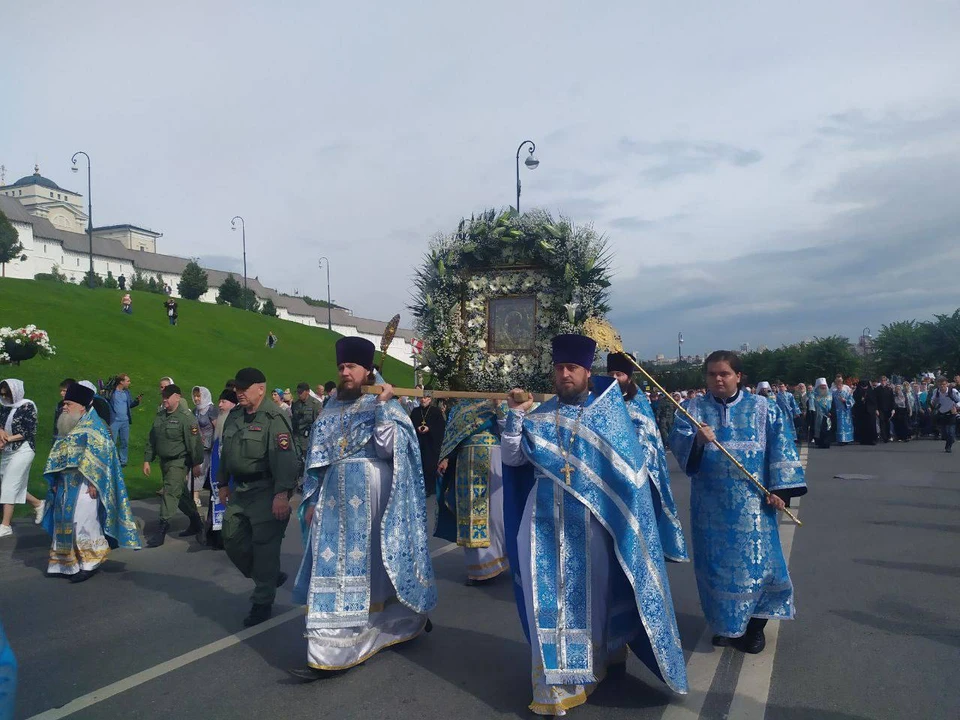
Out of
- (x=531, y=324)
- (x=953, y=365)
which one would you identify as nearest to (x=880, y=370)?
(x=953, y=365)

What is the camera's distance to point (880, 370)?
172 feet

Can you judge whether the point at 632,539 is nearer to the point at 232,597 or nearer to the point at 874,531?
the point at 232,597

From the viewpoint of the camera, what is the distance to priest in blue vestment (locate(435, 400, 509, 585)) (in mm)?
7594

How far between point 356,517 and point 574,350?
74.1 inches

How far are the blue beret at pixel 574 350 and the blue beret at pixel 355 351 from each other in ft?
4.82

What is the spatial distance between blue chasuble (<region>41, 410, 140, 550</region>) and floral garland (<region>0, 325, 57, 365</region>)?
18.9 metres

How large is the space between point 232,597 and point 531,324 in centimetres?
374

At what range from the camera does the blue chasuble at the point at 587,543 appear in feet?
14.3

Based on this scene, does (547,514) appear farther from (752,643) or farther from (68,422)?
(68,422)

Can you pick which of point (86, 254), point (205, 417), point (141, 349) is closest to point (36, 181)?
point (86, 254)

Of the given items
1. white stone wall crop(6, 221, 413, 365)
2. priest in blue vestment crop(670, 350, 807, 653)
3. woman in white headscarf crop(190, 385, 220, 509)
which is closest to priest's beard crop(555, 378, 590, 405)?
priest in blue vestment crop(670, 350, 807, 653)

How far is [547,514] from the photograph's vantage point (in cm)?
451

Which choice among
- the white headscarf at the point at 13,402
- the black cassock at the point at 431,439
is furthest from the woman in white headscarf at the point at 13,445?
the black cassock at the point at 431,439

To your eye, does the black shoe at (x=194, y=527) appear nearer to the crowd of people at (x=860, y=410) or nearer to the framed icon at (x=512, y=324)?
the framed icon at (x=512, y=324)
